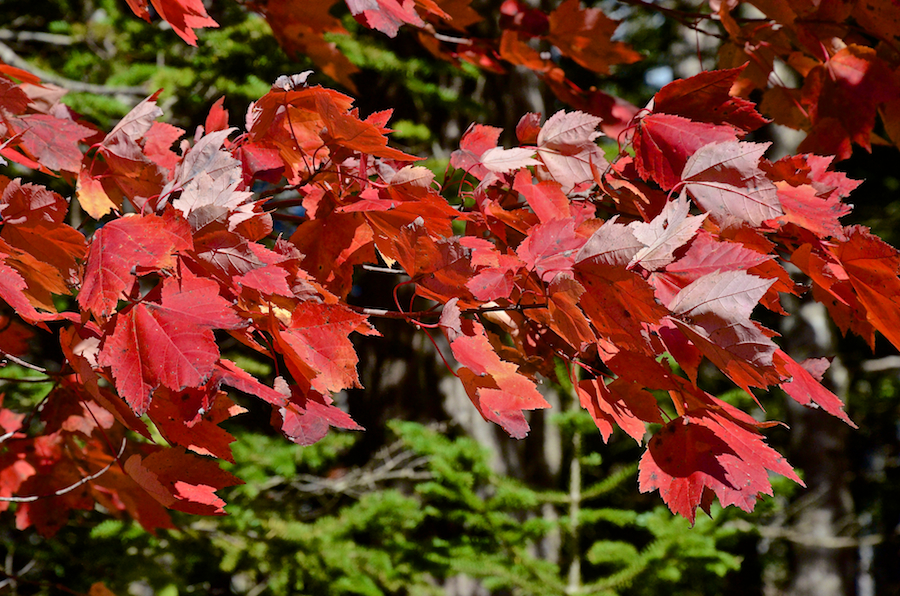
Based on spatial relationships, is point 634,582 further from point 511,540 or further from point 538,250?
point 538,250

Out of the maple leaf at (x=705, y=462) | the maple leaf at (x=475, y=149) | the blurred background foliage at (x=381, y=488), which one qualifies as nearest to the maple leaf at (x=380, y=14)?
the maple leaf at (x=475, y=149)

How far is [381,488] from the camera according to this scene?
10.9ft

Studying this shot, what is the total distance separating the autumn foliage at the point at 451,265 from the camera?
682 millimetres

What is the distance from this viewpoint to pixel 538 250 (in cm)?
72

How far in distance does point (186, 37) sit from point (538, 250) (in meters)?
0.71

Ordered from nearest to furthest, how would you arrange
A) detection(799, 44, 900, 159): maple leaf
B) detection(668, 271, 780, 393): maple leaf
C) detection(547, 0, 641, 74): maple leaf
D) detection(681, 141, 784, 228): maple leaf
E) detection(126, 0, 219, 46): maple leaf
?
detection(668, 271, 780, 393): maple leaf
detection(681, 141, 784, 228): maple leaf
detection(126, 0, 219, 46): maple leaf
detection(799, 44, 900, 159): maple leaf
detection(547, 0, 641, 74): maple leaf

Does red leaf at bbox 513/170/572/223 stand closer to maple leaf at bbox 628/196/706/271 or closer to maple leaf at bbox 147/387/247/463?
maple leaf at bbox 628/196/706/271

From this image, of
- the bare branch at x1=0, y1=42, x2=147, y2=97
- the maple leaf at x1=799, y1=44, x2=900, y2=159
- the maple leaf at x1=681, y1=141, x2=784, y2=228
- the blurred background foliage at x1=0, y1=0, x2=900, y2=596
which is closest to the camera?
the maple leaf at x1=681, y1=141, x2=784, y2=228

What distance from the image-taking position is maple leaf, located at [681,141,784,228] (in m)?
0.77

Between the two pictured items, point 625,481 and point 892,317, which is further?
point 625,481

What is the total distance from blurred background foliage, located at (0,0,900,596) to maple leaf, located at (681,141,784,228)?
4.19ft

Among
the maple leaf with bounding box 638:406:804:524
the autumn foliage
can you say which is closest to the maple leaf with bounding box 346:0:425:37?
the autumn foliage

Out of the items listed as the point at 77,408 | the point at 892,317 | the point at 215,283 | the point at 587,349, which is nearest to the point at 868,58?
the point at 892,317

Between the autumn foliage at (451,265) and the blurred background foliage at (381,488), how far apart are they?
3.03 ft
